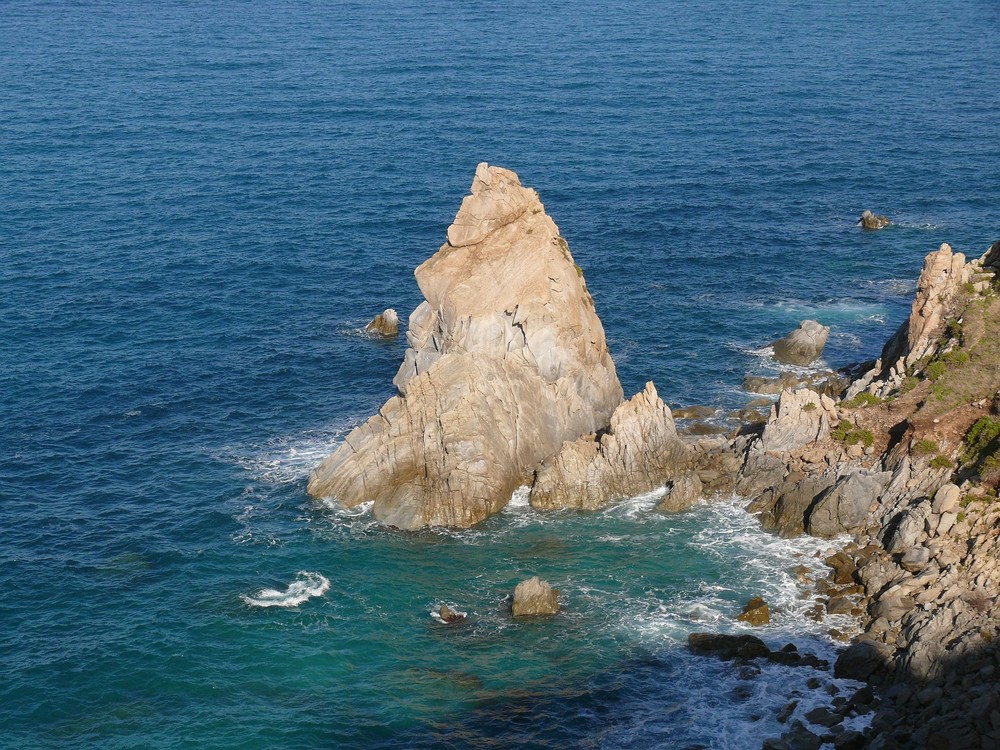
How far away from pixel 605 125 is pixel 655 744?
4804 inches

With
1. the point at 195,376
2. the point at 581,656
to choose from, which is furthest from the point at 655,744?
the point at 195,376

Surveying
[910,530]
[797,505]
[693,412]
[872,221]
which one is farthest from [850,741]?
[872,221]

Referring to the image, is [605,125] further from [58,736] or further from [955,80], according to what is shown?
[58,736]

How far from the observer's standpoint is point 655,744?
221ft

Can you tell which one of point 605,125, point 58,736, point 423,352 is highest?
point 605,125

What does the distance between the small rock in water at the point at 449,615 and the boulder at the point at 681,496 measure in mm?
18574

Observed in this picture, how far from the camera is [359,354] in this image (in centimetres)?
11675

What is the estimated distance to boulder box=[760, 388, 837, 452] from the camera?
89312 millimetres

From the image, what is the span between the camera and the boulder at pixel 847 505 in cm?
8344

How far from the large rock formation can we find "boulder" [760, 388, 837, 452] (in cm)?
1399

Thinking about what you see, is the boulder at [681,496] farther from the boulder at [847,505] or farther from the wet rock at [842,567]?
the wet rock at [842,567]

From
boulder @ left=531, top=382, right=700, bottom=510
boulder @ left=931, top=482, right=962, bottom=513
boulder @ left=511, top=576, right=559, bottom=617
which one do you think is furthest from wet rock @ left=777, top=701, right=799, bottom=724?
boulder @ left=531, top=382, right=700, bottom=510

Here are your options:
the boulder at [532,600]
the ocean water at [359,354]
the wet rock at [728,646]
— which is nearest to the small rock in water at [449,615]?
the ocean water at [359,354]

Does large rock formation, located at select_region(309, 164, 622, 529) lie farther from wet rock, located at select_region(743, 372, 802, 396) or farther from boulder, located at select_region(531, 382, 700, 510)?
wet rock, located at select_region(743, 372, 802, 396)
